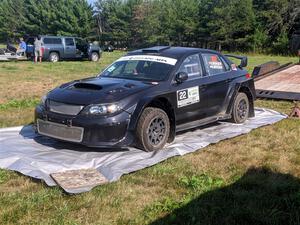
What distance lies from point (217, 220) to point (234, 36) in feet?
144

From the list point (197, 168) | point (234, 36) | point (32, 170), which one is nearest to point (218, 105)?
point (197, 168)

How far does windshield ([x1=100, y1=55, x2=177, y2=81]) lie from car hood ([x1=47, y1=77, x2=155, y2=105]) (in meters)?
0.28

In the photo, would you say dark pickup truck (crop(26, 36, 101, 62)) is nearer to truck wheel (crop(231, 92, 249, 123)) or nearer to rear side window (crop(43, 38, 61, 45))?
rear side window (crop(43, 38, 61, 45))

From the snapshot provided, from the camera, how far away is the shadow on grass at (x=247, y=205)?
4.18m

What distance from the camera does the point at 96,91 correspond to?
624 centimetres

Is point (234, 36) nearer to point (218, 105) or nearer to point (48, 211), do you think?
point (218, 105)

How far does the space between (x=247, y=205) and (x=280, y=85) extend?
25.4 feet

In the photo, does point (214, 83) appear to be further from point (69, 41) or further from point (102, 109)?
point (69, 41)

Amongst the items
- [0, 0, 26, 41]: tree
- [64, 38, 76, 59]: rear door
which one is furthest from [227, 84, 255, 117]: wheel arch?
[0, 0, 26, 41]: tree

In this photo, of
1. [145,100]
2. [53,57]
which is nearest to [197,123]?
[145,100]

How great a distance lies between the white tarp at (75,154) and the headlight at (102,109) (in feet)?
2.04

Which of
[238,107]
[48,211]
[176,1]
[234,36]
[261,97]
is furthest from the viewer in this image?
[176,1]

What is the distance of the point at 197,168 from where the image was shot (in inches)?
224

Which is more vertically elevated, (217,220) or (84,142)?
(84,142)
